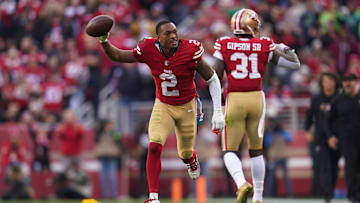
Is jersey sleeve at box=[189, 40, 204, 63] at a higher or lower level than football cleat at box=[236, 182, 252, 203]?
higher

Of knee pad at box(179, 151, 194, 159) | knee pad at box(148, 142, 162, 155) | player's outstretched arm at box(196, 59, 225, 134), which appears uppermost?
player's outstretched arm at box(196, 59, 225, 134)

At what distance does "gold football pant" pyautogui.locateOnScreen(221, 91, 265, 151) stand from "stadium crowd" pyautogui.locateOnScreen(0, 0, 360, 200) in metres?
6.66

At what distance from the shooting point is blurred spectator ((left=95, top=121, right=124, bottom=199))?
1738 cm

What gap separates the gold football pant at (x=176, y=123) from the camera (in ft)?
32.1

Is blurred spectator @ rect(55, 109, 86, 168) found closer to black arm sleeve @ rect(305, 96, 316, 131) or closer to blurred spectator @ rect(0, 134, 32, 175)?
blurred spectator @ rect(0, 134, 32, 175)

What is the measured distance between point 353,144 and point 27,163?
7.74 m

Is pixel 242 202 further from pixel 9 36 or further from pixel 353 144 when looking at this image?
pixel 9 36

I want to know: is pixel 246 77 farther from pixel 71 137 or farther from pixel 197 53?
pixel 71 137

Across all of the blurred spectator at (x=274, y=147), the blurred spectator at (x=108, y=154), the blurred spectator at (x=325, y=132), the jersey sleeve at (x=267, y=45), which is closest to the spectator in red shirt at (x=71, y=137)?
the blurred spectator at (x=108, y=154)

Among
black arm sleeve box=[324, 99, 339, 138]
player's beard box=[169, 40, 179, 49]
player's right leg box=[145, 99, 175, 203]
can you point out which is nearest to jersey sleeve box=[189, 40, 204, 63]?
player's beard box=[169, 40, 179, 49]

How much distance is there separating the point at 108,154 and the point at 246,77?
25.2 feet

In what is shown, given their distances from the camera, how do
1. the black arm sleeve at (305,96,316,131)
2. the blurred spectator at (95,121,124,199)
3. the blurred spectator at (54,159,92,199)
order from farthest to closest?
the blurred spectator at (95,121,124,199), the blurred spectator at (54,159,92,199), the black arm sleeve at (305,96,316,131)

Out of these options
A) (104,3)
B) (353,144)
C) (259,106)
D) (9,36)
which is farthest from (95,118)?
(259,106)

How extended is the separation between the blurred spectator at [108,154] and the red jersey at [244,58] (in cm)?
726
